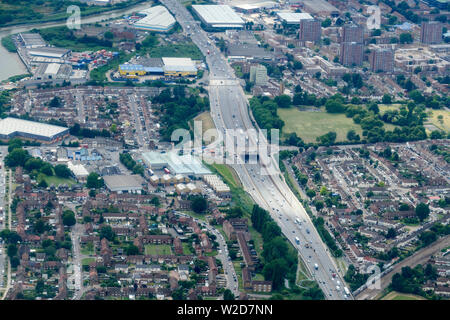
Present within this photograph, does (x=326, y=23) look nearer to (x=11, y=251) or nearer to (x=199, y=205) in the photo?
(x=199, y=205)

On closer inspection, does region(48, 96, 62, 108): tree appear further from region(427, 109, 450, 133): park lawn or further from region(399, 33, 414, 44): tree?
region(399, 33, 414, 44): tree

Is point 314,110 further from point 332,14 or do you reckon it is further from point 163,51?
point 332,14

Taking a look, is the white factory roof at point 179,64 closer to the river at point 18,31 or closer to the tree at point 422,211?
the river at point 18,31

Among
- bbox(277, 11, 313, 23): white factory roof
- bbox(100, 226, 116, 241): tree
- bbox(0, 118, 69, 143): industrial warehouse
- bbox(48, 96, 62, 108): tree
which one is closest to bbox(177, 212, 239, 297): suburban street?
bbox(100, 226, 116, 241): tree

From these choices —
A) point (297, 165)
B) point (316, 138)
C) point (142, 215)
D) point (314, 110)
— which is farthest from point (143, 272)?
point (314, 110)

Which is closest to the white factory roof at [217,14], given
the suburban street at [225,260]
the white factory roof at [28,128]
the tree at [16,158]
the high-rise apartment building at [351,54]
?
the high-rise apartment building at [351,54]
